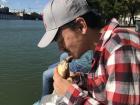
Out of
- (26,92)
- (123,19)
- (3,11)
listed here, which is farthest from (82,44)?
(3,11)

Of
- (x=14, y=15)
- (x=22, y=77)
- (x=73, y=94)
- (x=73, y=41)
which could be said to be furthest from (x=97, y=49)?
(x=14, y=15)

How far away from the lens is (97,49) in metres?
2.89

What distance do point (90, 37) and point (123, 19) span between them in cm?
5262

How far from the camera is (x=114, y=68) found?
2.68 metres

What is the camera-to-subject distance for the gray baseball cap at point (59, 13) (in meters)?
2.90

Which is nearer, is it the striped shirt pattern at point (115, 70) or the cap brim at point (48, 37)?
the striped shirt pattern at point (115, 70)

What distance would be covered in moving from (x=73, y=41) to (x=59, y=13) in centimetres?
19

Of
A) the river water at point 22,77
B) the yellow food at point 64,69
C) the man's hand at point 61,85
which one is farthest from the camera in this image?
the river water at point 22,77

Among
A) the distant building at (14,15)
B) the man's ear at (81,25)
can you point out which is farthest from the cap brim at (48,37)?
the distant building at (14,15)

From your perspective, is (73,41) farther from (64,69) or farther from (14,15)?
(14,15)

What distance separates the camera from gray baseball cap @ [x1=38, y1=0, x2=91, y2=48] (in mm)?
2902

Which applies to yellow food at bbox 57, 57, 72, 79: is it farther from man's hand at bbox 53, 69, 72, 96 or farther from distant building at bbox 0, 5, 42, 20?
distant building at bbox 0, 5, 42, 20

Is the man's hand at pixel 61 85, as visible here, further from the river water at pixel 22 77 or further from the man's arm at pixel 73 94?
the river water at pixel 22 77

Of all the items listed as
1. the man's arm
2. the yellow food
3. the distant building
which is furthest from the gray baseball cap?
the distant building
